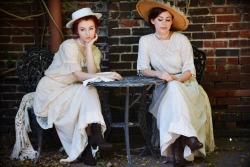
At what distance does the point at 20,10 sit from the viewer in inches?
239

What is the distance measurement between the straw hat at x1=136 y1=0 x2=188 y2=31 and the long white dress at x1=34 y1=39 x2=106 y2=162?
0.72 m

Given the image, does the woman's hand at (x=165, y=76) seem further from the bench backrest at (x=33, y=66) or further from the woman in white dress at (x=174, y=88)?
the bench backrest at (x=33, y=66)

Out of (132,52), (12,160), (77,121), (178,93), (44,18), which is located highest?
(44,18)

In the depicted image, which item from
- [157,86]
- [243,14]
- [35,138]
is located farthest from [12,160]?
[243,14]

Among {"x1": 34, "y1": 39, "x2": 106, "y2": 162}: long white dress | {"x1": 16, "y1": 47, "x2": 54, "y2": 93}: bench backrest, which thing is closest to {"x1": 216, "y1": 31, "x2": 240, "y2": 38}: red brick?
{"x1": 34, "y1": 39, "x2": 106, "y2": 162}: long white dress

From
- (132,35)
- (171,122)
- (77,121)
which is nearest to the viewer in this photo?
(171,122)

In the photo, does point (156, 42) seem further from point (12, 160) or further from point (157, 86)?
point (12, 160)

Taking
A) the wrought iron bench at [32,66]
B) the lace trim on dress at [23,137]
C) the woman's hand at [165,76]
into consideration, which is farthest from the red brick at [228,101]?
the lace trim on dress at [23,137]

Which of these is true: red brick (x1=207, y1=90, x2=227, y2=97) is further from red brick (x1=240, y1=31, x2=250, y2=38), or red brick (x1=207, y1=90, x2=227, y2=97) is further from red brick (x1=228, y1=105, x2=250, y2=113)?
red brick (x1=240, y1=31, x2=250, y2=38)

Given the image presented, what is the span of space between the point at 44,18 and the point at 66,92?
136 centimetres

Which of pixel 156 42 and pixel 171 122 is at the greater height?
pixel 156 42

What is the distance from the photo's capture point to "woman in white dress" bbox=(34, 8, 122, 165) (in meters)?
4.93

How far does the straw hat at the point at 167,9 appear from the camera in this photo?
5.16 meters

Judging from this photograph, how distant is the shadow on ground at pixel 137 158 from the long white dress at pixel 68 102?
0.30m
